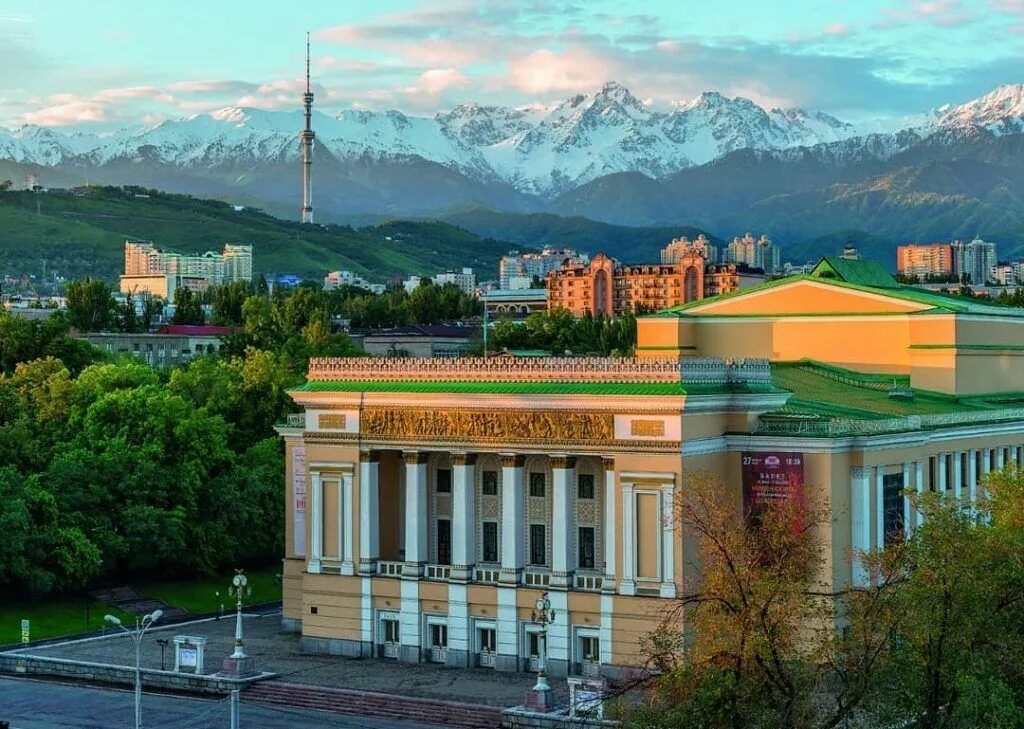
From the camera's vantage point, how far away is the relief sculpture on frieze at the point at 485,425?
55000mm

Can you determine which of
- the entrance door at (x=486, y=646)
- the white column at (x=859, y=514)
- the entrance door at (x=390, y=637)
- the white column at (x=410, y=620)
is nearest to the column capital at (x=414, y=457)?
the white column at (x=410, y=620)

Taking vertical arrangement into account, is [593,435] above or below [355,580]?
above

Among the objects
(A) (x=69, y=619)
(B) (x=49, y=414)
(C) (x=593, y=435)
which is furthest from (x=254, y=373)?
(C) (x=593, y=435)

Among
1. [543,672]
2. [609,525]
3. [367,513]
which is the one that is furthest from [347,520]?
[543,672]

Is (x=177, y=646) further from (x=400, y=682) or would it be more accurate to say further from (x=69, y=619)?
(x=69, y=619)

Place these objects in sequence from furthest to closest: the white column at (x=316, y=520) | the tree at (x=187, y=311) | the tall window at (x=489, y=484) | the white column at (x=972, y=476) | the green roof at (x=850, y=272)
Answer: the tree at (x=187, y=311) < the green roof at (x=850, y=272) < the white column at (x=972, y=476) < the white column at (x=316, y=520) < the tall window at (x=489, y=484)

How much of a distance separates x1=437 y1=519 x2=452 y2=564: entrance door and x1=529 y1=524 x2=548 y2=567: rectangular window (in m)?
3.21

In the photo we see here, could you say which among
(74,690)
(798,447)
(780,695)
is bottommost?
(74,690)

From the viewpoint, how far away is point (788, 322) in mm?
70938

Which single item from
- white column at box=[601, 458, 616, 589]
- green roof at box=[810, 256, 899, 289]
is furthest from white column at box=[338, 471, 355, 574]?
green roof at box=[810, 256, 899, 289]

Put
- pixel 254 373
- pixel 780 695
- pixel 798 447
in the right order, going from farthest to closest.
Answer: pixel 254 373 < pixel 798 447 < pixel 780 695

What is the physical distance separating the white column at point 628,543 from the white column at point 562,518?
2.49 m

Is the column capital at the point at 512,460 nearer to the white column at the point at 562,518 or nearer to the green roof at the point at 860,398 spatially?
the white column at the point at 562,518

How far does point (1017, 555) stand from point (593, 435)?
56.1ft
